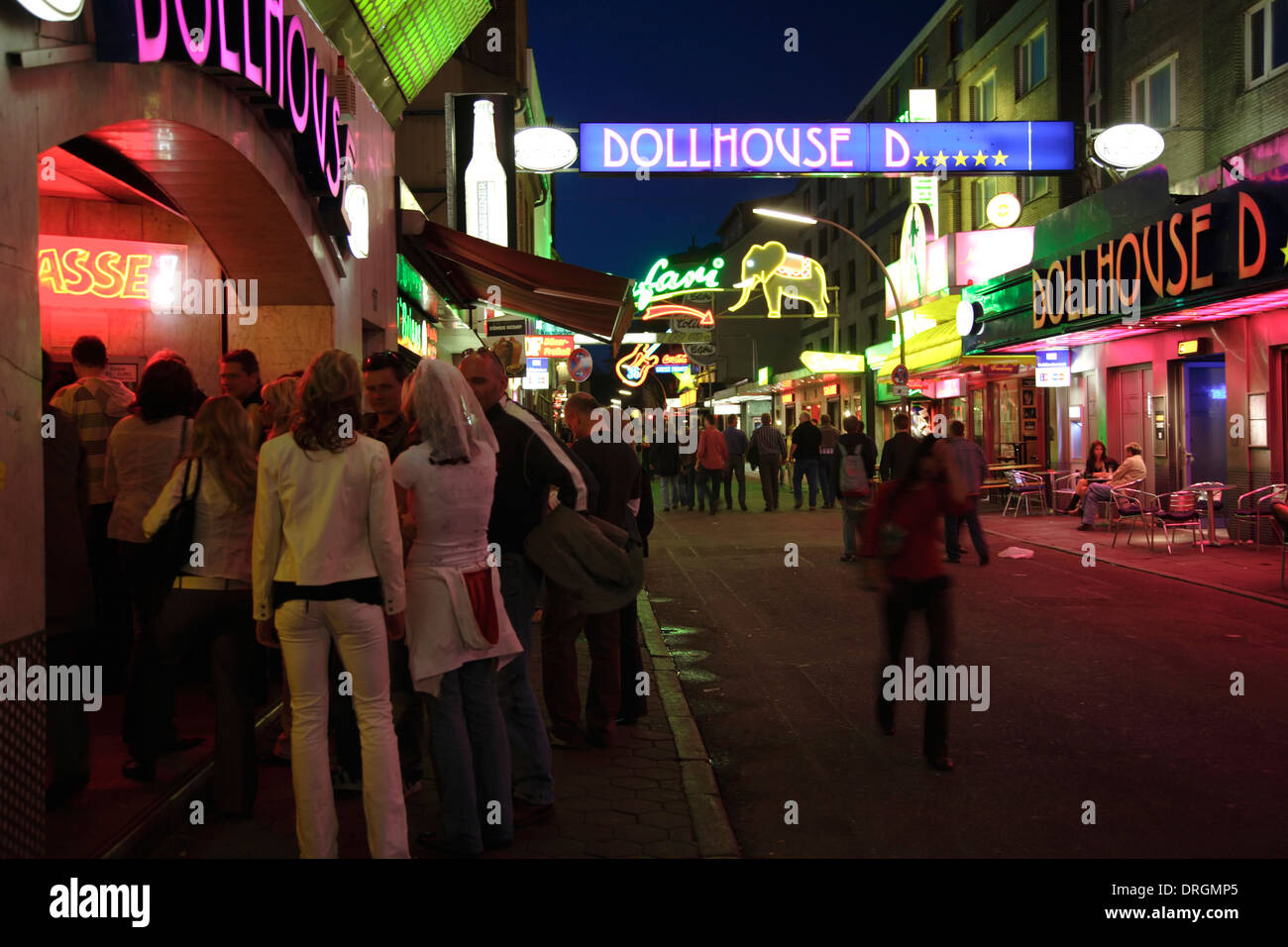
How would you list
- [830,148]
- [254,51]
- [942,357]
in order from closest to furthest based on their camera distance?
1. [254,51]
2. [830,148]
3. [942,357]

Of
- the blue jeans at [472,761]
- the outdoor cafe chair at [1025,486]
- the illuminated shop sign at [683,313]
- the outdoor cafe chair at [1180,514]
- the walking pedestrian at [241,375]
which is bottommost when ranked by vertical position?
the blue jeans at [472,761]

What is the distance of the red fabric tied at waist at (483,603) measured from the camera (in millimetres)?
4145

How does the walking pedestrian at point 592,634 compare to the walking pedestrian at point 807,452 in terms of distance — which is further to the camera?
the walking pedestrian at point 807,452

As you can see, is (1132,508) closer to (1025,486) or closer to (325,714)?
(1025,486)

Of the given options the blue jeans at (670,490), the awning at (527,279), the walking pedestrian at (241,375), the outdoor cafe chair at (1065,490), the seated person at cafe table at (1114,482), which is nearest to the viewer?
the walking pedestrian at (241,375)

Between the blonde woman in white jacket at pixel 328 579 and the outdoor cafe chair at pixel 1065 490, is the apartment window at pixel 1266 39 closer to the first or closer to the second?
the outdoor cafe chair at pixel 1065 490

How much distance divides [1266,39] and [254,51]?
15.4 m

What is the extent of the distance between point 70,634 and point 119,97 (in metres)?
2.42

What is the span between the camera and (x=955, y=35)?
31531 millimetres

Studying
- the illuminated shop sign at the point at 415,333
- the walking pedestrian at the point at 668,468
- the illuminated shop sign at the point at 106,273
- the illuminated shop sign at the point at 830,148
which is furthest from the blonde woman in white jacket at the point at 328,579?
the walking pedestrian at the point at 668,468

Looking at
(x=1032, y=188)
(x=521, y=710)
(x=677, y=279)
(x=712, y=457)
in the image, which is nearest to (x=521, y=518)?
(x=521, y=710)

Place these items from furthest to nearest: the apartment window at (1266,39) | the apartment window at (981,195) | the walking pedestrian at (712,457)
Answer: the apartment window at (981,195) < the walking pedestrian at (712,457) < the apartment window at (1266,39)

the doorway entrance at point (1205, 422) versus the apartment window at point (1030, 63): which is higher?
the apartment window at point (1030, 63)

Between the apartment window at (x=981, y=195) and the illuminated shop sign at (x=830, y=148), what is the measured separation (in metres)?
8.09
